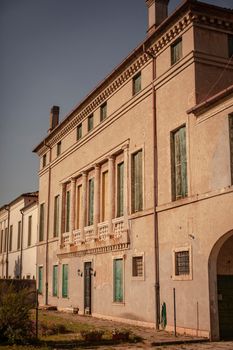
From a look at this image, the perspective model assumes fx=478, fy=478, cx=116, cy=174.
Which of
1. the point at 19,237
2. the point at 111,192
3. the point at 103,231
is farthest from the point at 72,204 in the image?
the point at 19,237

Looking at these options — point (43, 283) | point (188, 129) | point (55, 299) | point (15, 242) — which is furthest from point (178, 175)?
point (15, 242)

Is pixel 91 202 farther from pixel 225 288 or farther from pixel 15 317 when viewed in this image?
pixel 15 317

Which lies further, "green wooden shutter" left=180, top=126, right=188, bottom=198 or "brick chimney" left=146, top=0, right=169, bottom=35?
"brick chimney" left=146, top=0, right=169, bottom=35

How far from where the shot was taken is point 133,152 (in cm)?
2077

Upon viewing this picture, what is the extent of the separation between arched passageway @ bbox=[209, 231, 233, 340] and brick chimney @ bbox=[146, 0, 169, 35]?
1040 centimetres

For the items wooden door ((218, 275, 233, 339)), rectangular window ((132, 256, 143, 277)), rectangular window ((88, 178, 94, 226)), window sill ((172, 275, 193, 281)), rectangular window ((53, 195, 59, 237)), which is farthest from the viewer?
rectangular window ((53, 195, 59, 237))

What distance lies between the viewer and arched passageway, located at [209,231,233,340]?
49.2 ft

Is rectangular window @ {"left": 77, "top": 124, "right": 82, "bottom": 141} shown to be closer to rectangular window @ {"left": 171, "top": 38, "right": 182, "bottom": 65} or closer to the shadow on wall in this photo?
rectangular window @ {"left": 171, "top": 38, "right": 182, "bottom": 65}

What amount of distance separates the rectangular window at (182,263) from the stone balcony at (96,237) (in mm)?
3910

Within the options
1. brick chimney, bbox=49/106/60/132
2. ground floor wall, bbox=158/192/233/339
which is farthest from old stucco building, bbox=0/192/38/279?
ground floor wall, bbox=158/192/233/339

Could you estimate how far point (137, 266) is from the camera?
65.4 feet

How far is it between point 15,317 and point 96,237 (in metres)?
10.3

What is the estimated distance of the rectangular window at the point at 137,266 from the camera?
19578 millimetres

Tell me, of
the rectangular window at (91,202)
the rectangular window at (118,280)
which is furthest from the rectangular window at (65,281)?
the rectangular window at (118,280)
